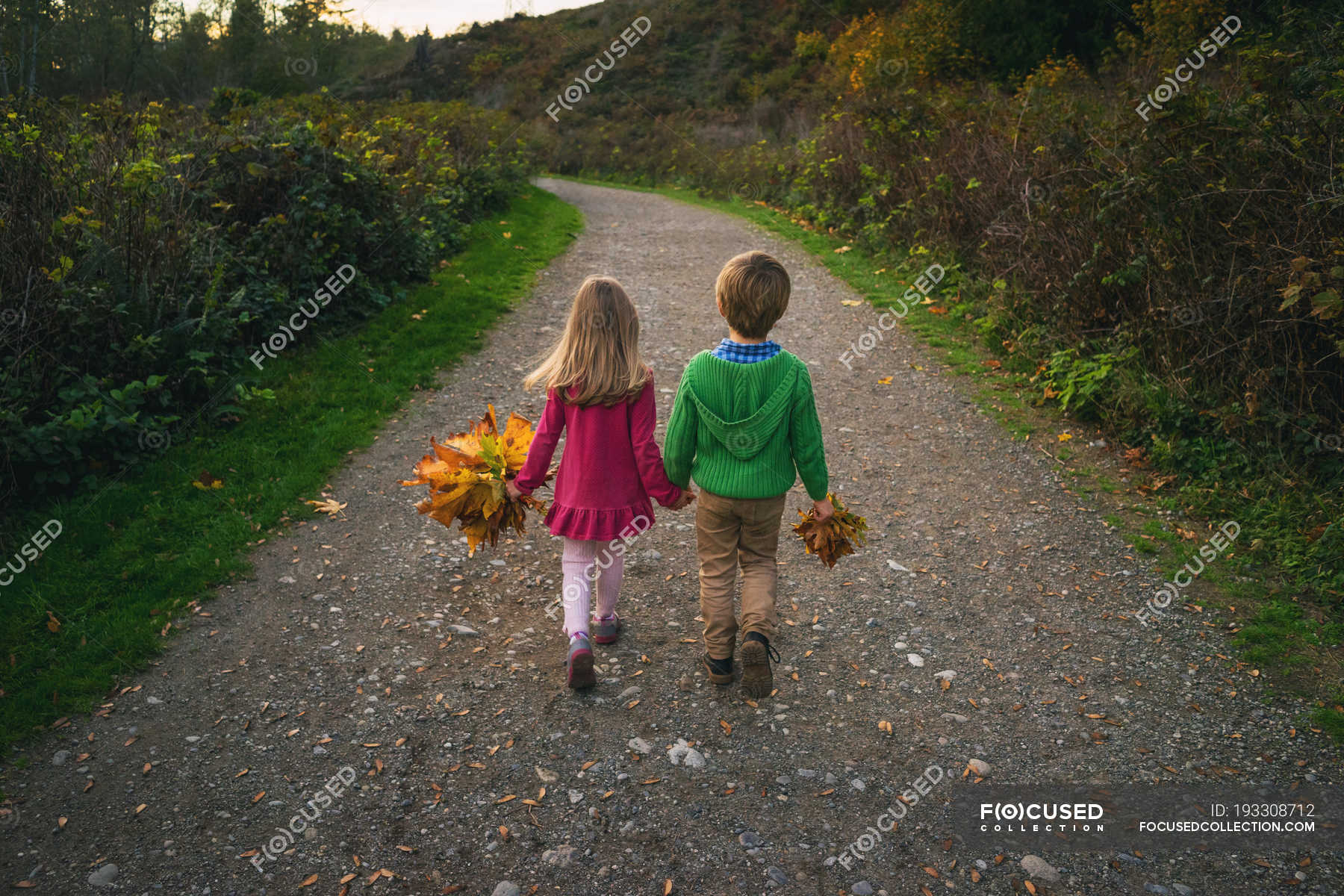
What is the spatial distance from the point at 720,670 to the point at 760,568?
55cm

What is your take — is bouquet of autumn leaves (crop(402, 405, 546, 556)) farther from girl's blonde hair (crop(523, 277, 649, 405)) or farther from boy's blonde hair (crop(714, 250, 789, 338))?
boy's blonde hair (crop(714, 250, 789, 338))

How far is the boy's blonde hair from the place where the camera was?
3.38 m

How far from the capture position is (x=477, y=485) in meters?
3.85

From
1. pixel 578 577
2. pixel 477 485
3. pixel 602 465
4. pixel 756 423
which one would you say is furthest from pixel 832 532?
pixel 477 485

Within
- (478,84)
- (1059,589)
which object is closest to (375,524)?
(1059,589)

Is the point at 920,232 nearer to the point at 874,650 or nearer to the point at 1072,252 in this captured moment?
the point at 1072,252

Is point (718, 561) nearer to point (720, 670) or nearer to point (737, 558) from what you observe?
point (737, 558)

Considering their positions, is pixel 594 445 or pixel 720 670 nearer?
pixel 594 445

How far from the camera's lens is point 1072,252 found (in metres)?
7.02

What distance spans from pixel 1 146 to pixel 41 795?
15.6 feet

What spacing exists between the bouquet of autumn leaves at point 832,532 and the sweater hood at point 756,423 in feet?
1.44

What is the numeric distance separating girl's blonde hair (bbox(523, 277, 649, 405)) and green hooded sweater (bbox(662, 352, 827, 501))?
0.26m

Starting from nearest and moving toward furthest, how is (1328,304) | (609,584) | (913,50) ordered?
(609,584) < (1328,304) < (913,50)

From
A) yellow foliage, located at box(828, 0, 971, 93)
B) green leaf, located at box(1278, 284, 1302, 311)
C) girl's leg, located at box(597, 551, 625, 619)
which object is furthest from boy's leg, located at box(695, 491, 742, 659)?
yellow foliage, located at box(828, 0, 971, 93)
